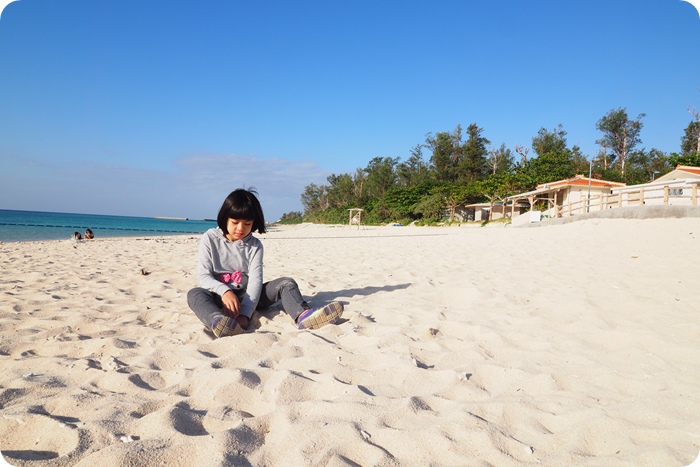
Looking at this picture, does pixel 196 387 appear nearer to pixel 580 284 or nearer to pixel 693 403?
pixel 693 403

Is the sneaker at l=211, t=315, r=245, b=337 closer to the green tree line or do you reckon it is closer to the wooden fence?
the wooden fence

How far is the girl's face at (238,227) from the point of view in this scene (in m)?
2.93

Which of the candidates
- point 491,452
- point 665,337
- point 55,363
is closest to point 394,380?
point 491,452

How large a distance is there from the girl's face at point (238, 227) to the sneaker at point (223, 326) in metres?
0.73

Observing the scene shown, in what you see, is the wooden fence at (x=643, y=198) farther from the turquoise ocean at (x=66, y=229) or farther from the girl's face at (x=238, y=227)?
the turquoise ocean at (x=66, y=229)

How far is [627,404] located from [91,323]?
3.24 meters

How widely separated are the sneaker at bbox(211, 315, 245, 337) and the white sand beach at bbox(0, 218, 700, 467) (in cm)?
10

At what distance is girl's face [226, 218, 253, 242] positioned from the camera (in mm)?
2928

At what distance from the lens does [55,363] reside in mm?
1954

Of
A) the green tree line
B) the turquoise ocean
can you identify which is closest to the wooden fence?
the green tree line

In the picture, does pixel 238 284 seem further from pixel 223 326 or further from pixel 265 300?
pixel 223 326

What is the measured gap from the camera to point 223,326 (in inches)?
97.0

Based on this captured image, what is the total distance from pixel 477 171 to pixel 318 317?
47268 mm

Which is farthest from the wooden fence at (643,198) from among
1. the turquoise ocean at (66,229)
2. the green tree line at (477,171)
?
the turquoise ocean at (66,229)
